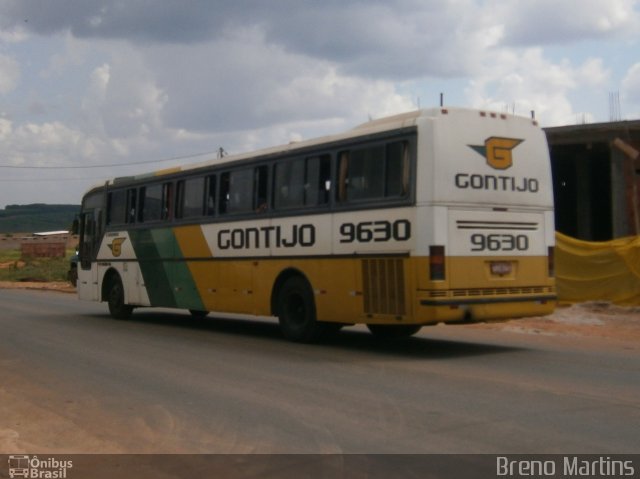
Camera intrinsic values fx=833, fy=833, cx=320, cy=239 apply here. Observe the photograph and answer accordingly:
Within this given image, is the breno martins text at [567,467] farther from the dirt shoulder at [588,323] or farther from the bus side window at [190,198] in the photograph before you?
the bus side window at [190,198]

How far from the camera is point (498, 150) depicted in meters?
12.0

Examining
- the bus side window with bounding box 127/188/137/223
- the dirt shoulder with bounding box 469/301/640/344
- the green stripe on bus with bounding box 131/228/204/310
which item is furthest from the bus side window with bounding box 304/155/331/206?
the bus side window with bounding box 127/188/137/223

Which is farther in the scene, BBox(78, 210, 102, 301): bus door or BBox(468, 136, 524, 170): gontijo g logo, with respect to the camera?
BBox(78, 210, 102, 301): bus door

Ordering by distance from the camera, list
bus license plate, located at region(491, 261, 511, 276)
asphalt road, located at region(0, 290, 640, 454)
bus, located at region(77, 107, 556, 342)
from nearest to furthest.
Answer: asphalt road, located at region(0, 290, 640, 454) → bus, located at region(77, 107, 556, 342) → bus license plate, located at region(491, 261, 511, 276)

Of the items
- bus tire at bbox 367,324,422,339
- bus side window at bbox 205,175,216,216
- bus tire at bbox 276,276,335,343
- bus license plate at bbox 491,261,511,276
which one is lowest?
bus tire at bbox 367,324,422,339

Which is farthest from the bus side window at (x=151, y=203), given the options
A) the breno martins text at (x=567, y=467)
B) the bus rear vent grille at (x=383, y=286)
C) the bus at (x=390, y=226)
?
the breno martins text at (x=567, y=467)

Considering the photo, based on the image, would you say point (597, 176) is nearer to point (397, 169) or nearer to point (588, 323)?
point (588, 323)

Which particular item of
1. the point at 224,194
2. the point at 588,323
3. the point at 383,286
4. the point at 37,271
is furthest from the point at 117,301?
the point at 37,271

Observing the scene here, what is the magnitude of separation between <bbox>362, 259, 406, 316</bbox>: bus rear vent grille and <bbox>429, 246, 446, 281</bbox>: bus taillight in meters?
0.46

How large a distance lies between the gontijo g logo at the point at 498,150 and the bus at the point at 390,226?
2 cm

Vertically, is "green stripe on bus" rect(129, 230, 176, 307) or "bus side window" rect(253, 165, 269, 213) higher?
"bus side window" rect(253, 165, 269, 213)

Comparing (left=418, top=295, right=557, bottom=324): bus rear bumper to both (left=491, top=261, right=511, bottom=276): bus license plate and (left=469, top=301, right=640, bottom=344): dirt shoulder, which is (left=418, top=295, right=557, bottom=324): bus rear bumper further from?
(left=469, top=301, right=640, bottom=344): dirt shoulder

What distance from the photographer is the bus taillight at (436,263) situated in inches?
438

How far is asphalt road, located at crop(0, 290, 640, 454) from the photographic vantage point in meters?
7.10
